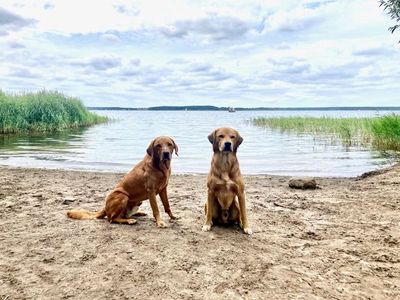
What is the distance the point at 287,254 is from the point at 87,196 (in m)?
4.65

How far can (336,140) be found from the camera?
2381 centimetres

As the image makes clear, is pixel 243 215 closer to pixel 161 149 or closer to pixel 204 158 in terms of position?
pixel 161 149

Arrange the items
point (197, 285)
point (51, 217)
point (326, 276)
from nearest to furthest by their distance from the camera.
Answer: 1. point (197, 285)
2. point (326, 276)
3. point (51, 217)

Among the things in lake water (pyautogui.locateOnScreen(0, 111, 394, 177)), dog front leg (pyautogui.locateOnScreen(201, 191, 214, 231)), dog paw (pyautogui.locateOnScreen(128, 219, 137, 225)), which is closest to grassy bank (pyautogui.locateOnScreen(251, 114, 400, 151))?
lake water (pyautogui.locateOnScreen(0, 111, 394, 177))

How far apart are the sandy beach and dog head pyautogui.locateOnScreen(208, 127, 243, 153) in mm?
1116

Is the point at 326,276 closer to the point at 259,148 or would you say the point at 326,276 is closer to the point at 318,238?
the point at 318,238

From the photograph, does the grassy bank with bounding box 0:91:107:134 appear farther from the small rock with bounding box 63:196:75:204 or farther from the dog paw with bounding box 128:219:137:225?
the dog paw with bounding box 128:219:137:225

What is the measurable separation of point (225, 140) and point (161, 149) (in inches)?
34.6

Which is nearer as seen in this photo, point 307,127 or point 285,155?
point 285,155

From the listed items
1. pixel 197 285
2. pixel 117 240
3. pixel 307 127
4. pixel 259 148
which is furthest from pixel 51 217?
pixel 307 127

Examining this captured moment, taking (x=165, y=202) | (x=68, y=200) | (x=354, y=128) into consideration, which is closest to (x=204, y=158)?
(x=68, y=200)

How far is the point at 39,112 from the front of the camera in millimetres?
28141

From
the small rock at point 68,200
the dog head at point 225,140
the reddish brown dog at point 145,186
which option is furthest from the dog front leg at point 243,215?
the small rock at point 68,200

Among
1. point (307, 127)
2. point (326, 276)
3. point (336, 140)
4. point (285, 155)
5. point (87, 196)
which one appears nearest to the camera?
point (326, 276)
